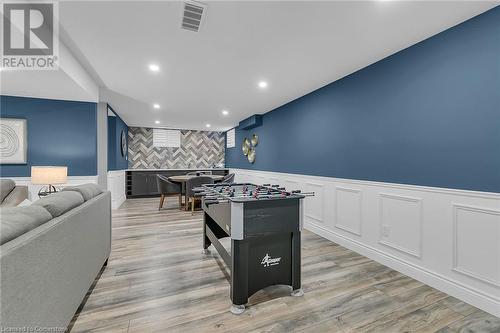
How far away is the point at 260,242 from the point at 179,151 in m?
7.09

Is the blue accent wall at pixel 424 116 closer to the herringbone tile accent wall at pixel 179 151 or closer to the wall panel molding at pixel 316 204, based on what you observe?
the wall panel molding at pixel 316 204

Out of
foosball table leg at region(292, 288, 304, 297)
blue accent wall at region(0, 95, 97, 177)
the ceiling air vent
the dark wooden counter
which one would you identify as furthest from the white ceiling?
the dark wooden counter

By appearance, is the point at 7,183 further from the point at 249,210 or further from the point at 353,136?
the point at 353,136

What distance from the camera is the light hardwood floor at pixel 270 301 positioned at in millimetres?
1654

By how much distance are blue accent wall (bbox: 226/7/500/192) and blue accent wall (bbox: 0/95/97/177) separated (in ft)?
13.2

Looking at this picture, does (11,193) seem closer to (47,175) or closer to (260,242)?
(47,175)

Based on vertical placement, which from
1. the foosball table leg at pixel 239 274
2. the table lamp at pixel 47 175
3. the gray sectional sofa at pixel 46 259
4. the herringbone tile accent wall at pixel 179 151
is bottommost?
the foosball table leg at pixel 239 274

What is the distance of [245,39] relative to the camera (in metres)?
2.31

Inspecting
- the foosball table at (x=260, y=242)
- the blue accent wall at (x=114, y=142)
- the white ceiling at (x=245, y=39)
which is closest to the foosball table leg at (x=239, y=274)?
the foosball table at (x=260, y=242)

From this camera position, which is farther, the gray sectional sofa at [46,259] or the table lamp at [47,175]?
the table lamp at [47,175]

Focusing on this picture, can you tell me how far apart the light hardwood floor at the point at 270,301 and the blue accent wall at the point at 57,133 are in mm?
2186

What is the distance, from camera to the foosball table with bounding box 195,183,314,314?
181 centimetres

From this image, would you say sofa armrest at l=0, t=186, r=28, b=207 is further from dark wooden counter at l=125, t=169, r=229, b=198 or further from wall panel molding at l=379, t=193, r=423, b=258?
wall panel molding at l=379, t=193, r=423, b=258

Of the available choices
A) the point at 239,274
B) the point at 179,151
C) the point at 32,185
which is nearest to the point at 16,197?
the point at 32,185
